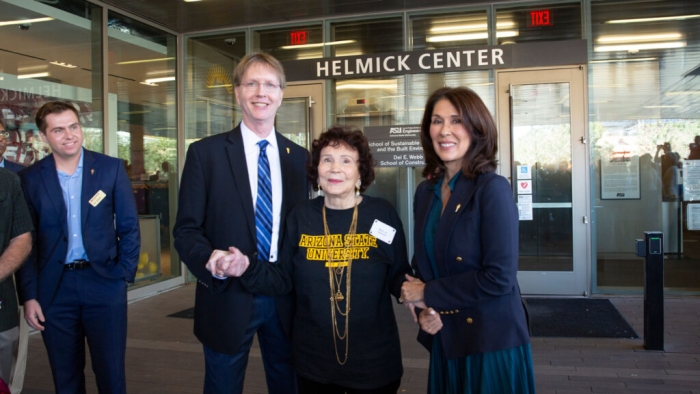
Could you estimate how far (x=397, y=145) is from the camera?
7.45 meters

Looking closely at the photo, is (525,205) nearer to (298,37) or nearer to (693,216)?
(693,216)

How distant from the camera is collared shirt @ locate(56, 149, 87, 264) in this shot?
3.11 metres

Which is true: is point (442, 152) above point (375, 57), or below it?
below

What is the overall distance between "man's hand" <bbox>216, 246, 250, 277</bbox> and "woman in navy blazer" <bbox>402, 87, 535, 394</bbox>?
2.03ft

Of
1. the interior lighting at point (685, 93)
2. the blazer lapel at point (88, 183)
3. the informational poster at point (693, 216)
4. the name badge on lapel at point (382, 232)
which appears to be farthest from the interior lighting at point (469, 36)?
the name badge on lapel at point (382, 232)

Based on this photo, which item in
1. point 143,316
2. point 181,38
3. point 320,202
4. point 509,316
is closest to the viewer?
point 509,316

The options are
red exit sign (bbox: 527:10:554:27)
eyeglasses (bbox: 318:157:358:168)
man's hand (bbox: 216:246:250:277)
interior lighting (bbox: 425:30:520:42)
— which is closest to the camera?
man's hand (bbox: 216:246:250:277)

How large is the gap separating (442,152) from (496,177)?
232 millimetres

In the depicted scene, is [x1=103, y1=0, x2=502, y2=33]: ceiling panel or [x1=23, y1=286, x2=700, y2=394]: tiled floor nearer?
[x1=23, y1=286, x2=700, y2=394]: tiled floor

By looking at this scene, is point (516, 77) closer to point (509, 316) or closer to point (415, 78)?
point (415, 78)

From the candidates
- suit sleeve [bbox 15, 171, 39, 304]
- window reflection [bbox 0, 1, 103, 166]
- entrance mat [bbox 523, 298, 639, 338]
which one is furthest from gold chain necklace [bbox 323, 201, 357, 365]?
window reflection [bbox 0, 1, 103, 166]

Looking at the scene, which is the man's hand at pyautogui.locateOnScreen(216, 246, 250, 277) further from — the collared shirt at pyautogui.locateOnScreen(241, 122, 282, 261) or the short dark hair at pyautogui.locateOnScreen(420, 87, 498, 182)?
the short dark hair at pyautogui.locateOnScreen(420, 87, 498, 182)

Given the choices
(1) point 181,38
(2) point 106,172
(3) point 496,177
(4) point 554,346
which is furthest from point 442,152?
(1) point 181,38

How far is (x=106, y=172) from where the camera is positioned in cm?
324
